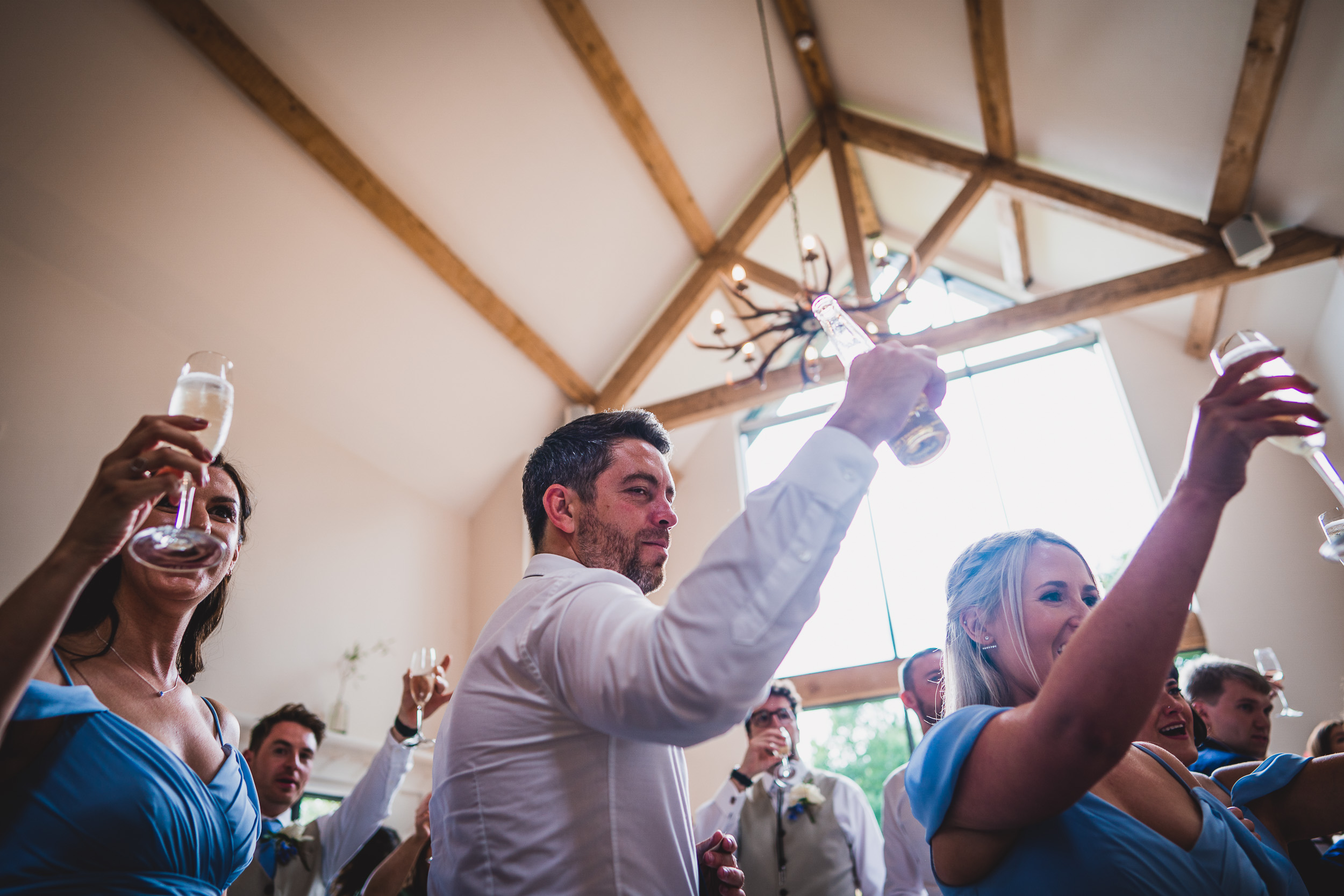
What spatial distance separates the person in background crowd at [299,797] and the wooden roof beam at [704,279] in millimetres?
4325

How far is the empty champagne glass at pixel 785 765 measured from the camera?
9.33 feet

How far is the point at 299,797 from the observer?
300 centimetres

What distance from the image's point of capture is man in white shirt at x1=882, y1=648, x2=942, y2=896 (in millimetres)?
2816

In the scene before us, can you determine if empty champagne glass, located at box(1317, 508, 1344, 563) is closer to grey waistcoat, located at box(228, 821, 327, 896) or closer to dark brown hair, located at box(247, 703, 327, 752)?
grey waistcoat, located at box(228, 821, 327, 896)

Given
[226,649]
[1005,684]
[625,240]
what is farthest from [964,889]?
[625,240]

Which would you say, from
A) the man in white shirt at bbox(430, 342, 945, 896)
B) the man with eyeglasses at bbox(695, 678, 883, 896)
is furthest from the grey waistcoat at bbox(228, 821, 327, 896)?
the man in white shirt at bbox(430, 342, 945, 896)

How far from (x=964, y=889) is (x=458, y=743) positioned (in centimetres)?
68

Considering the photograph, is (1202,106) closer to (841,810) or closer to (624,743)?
(841,810)

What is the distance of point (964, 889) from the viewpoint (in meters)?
1.02

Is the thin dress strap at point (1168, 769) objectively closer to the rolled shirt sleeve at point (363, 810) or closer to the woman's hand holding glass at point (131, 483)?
the woman's hand holding glass at point (131, 483)

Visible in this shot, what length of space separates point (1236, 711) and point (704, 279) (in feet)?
17.4

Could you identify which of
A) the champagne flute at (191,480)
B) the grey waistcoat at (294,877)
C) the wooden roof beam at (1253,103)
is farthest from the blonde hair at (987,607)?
the wooden roof beam at (1253,103)

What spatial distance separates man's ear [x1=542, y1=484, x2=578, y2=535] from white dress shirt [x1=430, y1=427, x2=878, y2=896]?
2.6 inches

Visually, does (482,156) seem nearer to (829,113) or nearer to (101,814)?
(829,113)
